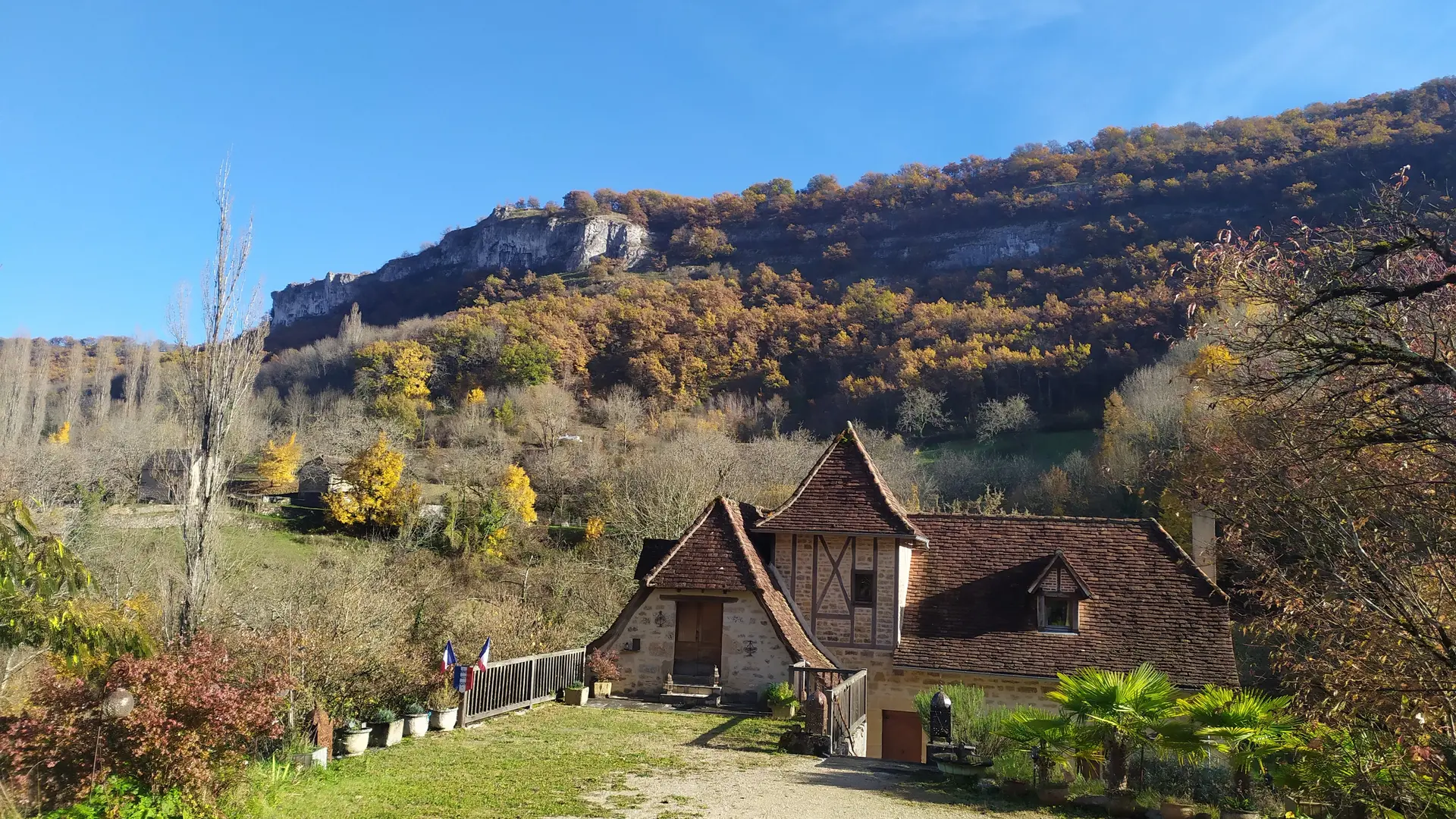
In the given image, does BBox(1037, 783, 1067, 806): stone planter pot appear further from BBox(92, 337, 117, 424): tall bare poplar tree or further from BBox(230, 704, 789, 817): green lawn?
BBox(92, 337, 117, 424): tall bare poplar tree

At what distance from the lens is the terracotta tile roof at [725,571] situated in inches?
732

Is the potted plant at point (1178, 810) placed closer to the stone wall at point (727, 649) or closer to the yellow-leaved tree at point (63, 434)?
the stone wall at point (727, 649)

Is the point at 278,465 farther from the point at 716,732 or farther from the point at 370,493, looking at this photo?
the point at 716,732

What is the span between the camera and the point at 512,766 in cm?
1176

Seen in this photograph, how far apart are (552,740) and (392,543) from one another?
27.3 metres

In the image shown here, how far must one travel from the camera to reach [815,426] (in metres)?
72.1

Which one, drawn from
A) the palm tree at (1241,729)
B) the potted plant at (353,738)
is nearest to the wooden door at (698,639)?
the potted plant at (353,738)

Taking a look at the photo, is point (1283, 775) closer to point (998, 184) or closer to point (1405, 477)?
point (1405, 477)

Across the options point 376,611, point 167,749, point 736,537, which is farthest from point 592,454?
point 167,749

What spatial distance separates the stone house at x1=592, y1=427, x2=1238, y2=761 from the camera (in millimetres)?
18312

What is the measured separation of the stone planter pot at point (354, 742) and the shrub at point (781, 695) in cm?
756

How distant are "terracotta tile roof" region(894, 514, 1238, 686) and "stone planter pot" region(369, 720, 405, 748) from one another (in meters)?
10.6

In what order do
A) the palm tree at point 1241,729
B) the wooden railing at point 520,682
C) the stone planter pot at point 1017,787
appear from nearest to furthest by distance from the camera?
the palm tree at point 1241,729 → the stone planter pot at point 1017,787 → the wooden railing at point 520,682

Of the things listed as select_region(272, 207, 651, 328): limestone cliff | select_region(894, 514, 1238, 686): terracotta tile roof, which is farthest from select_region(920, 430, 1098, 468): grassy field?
select_region(272, 207, 651, 328): limestone cliff
